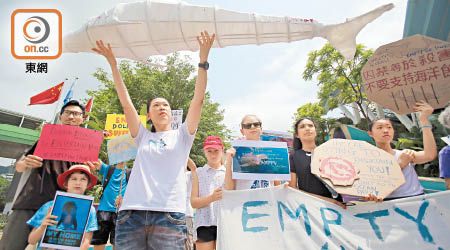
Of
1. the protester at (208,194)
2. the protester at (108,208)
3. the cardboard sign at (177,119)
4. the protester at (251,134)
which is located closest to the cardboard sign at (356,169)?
the protester at (251,134)

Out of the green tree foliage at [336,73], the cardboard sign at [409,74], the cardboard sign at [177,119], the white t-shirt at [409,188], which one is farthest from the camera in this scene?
the green tree foliage at [336,73]

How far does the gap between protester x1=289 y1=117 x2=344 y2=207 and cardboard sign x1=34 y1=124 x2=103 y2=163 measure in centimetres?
195

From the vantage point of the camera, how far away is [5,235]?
1.94 meters

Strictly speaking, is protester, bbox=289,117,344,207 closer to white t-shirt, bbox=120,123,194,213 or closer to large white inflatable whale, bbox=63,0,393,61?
white t-shirt, bbox=120,123,194,213

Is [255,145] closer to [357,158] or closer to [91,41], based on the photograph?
[357,158]

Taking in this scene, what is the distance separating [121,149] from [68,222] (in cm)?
138

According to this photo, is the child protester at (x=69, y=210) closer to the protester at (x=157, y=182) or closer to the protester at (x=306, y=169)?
the protester at (x=157, y=182)

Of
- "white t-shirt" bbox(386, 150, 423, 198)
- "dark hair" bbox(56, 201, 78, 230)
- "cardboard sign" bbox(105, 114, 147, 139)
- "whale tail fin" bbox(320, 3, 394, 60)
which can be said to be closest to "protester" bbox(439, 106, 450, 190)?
"white t-shirt" bbox(386, 150, 423, 198)

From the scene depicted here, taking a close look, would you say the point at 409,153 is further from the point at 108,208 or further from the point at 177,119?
the point at 108,208

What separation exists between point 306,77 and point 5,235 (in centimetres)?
1504

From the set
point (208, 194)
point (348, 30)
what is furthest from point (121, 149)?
point (348, 30)

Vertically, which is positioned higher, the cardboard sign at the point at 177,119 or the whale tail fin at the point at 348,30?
the whale tail fin at the point at 348,30

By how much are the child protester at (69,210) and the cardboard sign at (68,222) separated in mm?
18

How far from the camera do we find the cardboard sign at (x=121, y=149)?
3.18 meters
